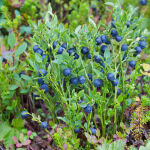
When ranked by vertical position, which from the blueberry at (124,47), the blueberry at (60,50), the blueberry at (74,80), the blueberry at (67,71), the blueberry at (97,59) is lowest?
the blueberry at (74,80)

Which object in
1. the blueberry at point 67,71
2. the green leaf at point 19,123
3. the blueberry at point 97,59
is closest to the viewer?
the blueberry at point 67,71

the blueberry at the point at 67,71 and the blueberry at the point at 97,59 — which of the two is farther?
the blueberry at the point at 97,59

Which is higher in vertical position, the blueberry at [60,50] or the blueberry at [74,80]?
the blueberry at [60,50]

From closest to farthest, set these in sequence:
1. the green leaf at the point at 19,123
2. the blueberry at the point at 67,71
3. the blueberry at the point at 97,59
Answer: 1. the blueberry at the point at 67,71
2. the blueberry at the point at 97,59
3. the green leaf at the point at 19,123

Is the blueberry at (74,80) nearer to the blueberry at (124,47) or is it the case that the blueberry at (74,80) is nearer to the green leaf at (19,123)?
the blueberry at (124,47)

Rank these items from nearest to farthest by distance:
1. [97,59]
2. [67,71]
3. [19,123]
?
[67,71] < [97,59] < [19,123]

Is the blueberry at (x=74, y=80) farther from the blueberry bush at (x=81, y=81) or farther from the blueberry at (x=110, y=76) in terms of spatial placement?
the blueberry at (x=110, y=76)

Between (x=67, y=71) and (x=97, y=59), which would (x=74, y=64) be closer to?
(x=67, y=71)

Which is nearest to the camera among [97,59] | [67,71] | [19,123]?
[67,71]

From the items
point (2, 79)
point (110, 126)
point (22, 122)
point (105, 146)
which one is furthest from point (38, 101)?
point (105, 146)

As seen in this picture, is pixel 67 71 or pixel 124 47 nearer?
pixel 67 71

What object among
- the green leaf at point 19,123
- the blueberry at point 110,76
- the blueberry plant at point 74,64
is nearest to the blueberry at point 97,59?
the blueberry plant at point 74,64

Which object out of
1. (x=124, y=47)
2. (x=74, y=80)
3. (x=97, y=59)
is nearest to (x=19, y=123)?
(x=74, y=80)
